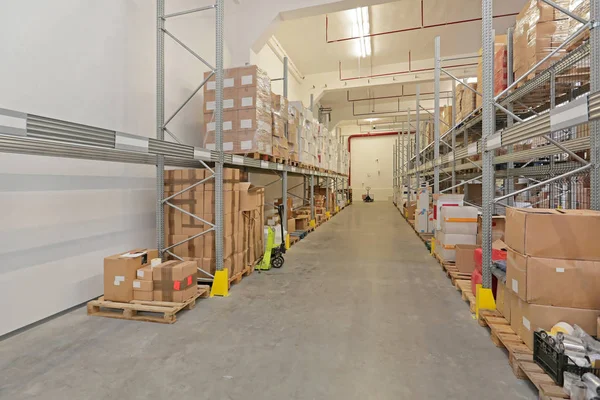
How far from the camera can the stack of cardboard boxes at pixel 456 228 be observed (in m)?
4.86

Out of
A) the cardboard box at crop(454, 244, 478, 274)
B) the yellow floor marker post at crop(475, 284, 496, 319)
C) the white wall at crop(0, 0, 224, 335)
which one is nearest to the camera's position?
the white wall at crop(0, 0, 224, 335)

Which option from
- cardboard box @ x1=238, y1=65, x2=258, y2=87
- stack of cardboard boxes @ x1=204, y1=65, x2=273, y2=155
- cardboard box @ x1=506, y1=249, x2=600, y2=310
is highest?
cardboard box @ x1=238, y1=65, x2=258, y2=87

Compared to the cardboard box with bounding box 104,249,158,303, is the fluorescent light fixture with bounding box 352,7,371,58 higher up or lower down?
higher up

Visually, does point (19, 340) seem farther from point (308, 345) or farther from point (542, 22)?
point (542, 22)

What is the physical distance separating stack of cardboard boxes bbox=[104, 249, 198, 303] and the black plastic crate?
322 centimetres

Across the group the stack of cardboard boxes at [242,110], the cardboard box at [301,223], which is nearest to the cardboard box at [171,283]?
the stack of cardboard boxes at [242,110]

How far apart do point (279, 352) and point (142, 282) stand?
6.07 ft

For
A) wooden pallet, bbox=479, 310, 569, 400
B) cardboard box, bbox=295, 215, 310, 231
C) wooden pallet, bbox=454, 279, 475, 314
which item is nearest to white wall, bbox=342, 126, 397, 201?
cardboard box, bbox=295, 215, 310, 231

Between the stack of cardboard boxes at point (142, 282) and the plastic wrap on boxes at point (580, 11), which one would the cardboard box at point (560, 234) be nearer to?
the plastic wrap on boxes at point (580, 11)

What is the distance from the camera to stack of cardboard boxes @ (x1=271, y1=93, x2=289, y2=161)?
5.87m

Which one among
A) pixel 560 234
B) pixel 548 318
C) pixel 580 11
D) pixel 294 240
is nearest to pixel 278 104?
pixel 294 240

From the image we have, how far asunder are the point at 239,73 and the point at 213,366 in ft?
13.9

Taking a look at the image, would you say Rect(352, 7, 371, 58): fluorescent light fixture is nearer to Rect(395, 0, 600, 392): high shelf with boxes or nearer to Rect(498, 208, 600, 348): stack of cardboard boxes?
Rect(395, 0, 600, 392): high shelf with boxes

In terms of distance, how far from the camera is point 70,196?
11.4ft
